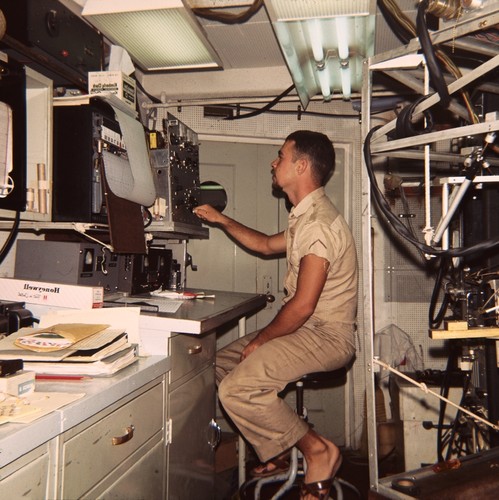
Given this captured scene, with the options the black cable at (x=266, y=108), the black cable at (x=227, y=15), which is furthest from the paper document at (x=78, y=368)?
the black cable at (x=266, y=108)

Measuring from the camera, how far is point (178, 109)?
368cm

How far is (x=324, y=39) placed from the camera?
262 cm

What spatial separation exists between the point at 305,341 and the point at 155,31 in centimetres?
185

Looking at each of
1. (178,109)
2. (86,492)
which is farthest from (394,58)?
(178,109)

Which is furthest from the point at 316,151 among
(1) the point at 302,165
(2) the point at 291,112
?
(2) the point at 291,112

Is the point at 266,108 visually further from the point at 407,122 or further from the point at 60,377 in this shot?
the point at 60,377

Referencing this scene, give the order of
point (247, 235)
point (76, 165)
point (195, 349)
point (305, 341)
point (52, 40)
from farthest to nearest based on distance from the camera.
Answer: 1. point (247, 235)
2. point (305, 341)
3. point (195, 349)
4. point (76, 165)
5. point (52, 40)

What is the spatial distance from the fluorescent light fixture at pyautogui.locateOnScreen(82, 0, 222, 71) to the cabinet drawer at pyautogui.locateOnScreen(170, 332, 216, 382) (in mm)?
1562

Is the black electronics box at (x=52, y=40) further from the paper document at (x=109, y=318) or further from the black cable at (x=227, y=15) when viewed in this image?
the paper document at (x=109, y=318)

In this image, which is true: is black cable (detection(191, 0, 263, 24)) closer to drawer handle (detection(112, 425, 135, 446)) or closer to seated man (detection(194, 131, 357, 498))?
seated man (detection(194, 131, 357, 498))

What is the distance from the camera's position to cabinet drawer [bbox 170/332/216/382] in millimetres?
1915

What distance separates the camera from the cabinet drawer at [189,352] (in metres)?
1.91

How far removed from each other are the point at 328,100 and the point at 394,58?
204 centimetres

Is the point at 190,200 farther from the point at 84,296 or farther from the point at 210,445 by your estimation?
the point at 210,445
